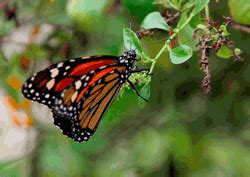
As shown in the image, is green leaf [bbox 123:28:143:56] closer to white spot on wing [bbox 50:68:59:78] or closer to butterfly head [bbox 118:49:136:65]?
butterfly head [bbox 118:49:136:65]

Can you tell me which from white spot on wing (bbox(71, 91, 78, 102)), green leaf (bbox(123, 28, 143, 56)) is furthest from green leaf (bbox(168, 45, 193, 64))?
white spot on wing (bbox(71, 91, 78, 102))

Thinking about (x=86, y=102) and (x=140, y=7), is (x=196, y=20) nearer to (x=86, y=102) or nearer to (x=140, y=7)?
(x=140, y=7)

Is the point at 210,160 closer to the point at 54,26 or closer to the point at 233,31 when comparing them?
the point at 233,31

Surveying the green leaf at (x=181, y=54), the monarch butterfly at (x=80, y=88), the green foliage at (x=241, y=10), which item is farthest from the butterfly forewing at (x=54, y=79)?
the green foliage at (x=241, y=10)

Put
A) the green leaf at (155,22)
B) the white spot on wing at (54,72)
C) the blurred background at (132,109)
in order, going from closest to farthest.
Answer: the white spot on wing at (54,72) → the green leaf at (155,22) → the blurred background at (132,109)

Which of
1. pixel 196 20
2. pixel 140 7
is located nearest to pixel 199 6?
pixel 196 20

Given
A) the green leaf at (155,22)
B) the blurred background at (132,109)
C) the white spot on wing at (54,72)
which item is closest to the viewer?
the white spot on wing at (54,72)

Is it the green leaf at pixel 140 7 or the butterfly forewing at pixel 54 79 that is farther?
the green leaf at pixel 140 7

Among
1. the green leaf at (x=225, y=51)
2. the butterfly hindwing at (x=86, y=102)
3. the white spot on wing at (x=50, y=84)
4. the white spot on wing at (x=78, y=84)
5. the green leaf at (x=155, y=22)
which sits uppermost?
the white spot on wing at (x=50, y=84)

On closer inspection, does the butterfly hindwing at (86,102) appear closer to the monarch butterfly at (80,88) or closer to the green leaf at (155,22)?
the monarch butterfly at (80,88)
